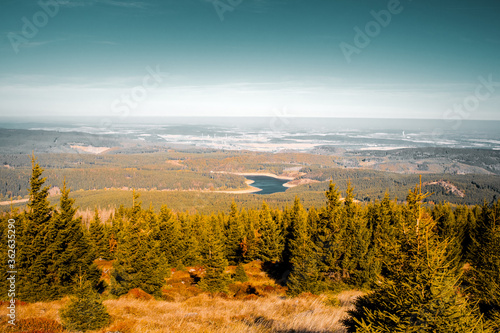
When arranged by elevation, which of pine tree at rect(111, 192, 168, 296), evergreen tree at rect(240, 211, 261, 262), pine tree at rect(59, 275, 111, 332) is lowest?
evergreen tree at rect(240, 211, 261, 262)

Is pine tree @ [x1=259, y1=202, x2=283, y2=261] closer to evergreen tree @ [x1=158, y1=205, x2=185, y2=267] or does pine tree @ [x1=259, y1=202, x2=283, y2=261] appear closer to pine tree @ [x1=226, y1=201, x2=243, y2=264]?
pine tree @ [x1=226, y1=201, x2=243, y2=264]

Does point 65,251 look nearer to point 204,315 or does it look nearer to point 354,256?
point 204,315

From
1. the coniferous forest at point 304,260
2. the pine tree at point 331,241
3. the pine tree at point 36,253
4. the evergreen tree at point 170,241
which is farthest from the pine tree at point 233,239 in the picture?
the pine tree at point 36,253

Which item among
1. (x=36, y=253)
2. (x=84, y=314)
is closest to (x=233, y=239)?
(x=36, y=253)

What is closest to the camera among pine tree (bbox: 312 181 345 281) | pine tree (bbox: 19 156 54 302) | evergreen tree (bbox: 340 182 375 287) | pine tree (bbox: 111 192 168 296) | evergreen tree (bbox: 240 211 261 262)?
pine tree (bbox: 19 156 54 302)

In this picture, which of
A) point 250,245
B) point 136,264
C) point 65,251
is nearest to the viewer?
point 65,251

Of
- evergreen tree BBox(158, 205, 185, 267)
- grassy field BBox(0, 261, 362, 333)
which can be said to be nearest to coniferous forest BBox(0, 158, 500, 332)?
evergreen tree BBox(158, 205, 185, 267)
